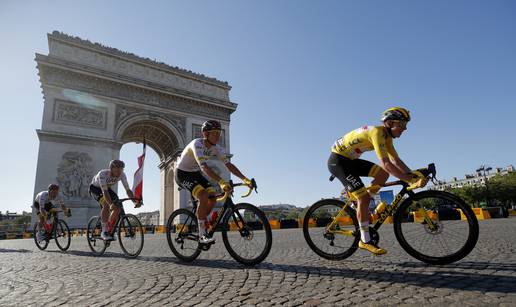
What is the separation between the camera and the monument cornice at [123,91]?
20.5 m

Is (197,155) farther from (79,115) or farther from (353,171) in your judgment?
(79,115)

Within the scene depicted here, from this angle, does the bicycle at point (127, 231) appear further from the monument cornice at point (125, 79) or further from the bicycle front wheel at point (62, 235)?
the monument cornice at point (125, 79)

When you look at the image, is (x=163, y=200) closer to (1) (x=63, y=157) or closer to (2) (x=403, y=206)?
(1) (x=63, y=157)

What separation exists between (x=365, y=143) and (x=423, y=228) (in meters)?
1.08

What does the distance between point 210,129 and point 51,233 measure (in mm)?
5859

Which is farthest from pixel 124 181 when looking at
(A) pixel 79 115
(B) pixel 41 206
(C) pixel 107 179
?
(A) pixel 79 115

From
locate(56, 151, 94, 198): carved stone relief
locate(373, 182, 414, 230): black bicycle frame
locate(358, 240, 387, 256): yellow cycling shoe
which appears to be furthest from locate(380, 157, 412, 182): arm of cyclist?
locate(56, 151, 94, 198): carved stone relief

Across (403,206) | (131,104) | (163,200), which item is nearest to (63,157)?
(131,104)

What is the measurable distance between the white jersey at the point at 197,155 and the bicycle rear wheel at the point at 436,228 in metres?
2.29

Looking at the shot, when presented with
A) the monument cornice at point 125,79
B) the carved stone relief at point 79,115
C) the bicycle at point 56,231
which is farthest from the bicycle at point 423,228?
the monument cornice at point 125,79

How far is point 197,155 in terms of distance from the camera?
13.0 feet

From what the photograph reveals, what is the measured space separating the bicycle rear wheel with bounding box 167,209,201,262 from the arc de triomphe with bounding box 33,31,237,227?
58.7ft

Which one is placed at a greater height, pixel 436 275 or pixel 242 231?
pixel 242 231

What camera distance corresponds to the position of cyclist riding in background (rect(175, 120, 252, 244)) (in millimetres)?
3922
